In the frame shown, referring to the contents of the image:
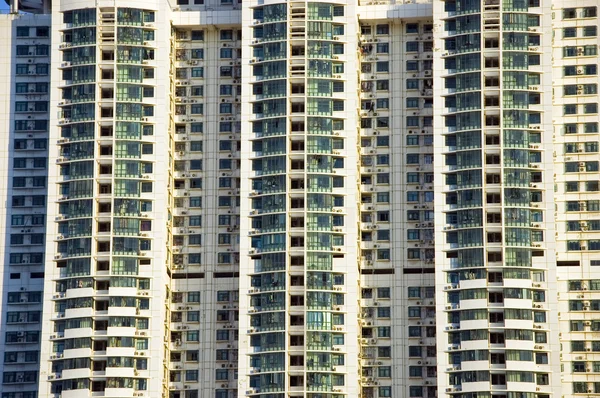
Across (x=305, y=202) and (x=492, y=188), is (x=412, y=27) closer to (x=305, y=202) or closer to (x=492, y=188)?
(x=492, y=188)

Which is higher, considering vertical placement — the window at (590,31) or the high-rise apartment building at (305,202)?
the window at (590,31)

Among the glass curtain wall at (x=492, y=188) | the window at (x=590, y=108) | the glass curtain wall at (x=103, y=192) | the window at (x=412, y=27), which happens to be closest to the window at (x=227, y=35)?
the glass curtain wall at (x=103, y=192)

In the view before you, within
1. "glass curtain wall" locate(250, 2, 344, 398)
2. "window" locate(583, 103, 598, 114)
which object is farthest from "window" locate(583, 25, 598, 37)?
"glass curtain wall" locate(250, 2, 344, 398)

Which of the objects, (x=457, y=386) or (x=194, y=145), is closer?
(x=457, y=386)

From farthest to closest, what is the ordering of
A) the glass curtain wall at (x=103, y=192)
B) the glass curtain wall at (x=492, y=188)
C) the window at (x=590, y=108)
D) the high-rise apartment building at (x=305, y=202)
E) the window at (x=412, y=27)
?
the window at (x=412, y=27)
the window at (x=590, y=108)
the glass curtain wall at (x=103, y=192)
the high-rise apartment building at (x=305, y=202)
the glass curtain wall at (x=492, y=188)

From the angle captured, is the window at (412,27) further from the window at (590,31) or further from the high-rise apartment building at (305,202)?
the window at (590,31)

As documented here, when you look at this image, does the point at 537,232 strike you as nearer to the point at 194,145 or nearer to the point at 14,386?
the point at 194,145

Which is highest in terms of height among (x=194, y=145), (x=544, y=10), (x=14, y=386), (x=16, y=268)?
(x=544, y=10)

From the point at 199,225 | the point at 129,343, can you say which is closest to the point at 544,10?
the point at 199,225
